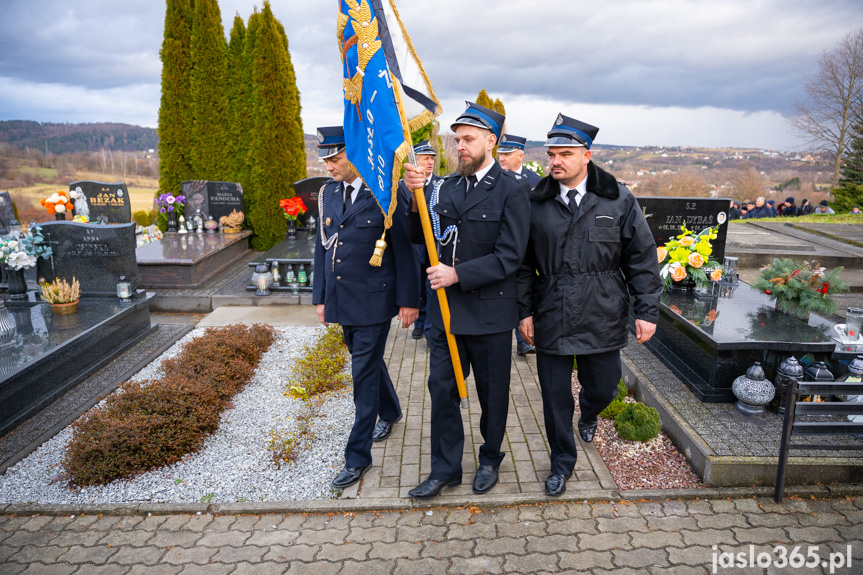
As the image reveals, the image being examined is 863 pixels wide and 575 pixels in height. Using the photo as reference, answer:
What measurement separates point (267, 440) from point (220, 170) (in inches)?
403

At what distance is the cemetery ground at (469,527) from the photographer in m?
3.02

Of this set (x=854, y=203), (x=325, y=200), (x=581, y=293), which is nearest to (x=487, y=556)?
(x=581, y=293)

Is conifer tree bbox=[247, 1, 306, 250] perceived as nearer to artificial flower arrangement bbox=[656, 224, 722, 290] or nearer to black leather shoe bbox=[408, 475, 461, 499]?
artificial flower arrangement bbox=[656, 224, 722, 290]

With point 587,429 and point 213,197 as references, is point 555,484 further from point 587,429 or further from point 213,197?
point 213,197

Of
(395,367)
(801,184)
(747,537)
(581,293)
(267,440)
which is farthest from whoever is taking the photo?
(801,184)

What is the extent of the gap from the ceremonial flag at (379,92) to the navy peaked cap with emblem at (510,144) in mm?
2922

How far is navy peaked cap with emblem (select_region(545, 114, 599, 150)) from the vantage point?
10.7ft

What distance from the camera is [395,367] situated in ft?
19.0

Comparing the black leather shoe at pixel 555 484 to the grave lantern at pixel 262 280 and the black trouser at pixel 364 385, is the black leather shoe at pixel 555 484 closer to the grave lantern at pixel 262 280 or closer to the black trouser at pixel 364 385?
the black trouser at pixel 364 385

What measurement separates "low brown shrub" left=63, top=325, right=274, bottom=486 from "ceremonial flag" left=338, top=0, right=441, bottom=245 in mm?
2502

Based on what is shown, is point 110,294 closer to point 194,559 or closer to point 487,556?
point 194,559

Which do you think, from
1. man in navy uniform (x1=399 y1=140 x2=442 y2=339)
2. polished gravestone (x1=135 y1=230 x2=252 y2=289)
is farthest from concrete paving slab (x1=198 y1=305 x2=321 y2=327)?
man in navy uniform (x1=399 y1=140 x2=442 y2=339)

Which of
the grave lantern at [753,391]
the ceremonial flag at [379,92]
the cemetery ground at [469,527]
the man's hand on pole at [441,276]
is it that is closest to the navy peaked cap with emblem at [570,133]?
the ceremonial flag at [379,92]

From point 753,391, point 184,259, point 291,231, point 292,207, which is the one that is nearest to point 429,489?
point 753,391
